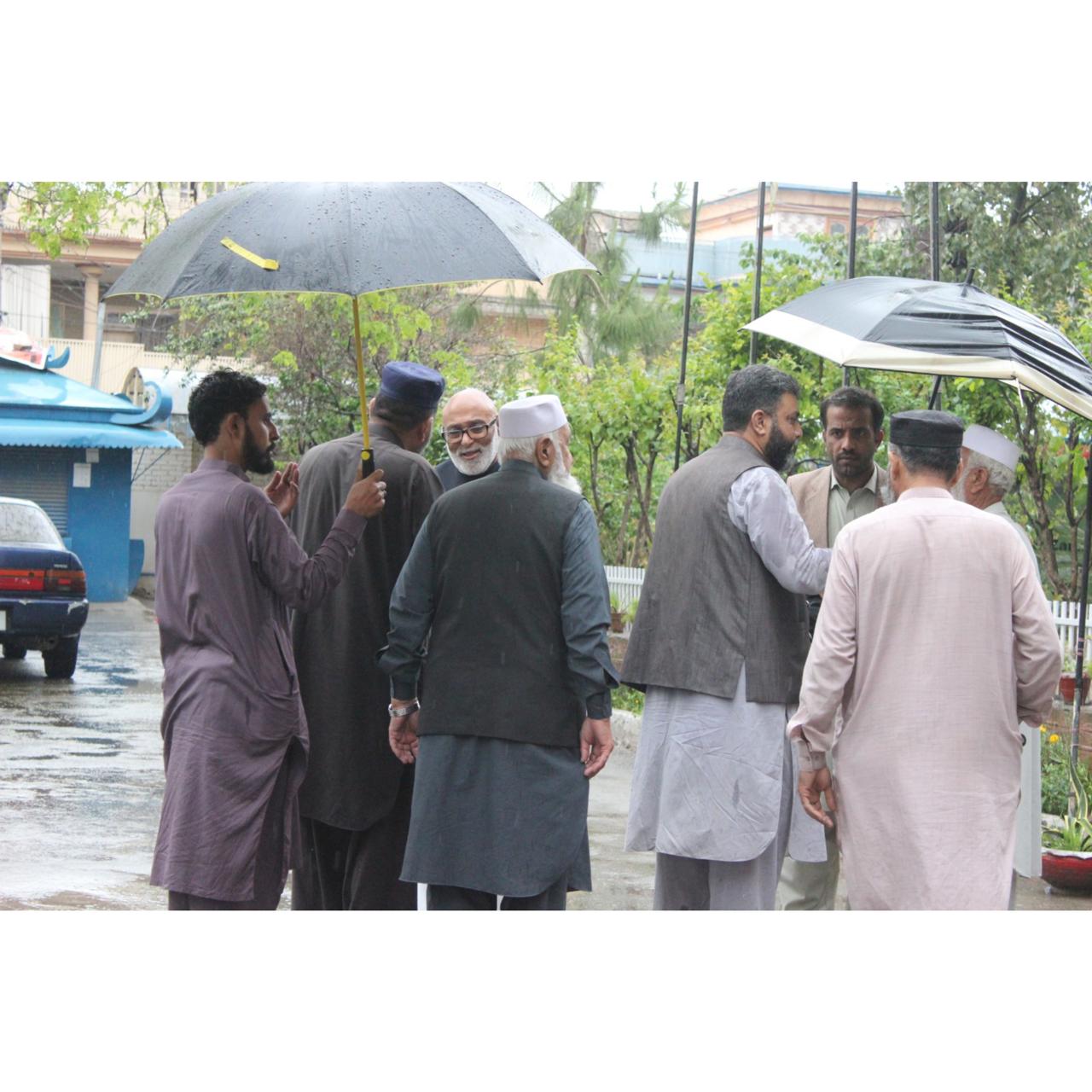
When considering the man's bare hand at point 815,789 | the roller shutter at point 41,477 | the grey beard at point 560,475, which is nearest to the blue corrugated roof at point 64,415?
the roller shutter at point 41,477

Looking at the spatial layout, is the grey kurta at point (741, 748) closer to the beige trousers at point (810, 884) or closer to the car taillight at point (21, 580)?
the beige trousers at point (810, 884)

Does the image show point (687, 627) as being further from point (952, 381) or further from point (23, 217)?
point (23, 217)

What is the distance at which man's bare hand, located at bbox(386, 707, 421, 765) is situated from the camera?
4742 millimetres

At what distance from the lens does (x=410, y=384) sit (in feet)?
16.8

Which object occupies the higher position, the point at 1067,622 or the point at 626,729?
the point at 1067,622

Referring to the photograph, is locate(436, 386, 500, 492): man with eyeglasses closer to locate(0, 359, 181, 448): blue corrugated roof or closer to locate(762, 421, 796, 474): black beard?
locate(762, 421, 796, 474): black beard

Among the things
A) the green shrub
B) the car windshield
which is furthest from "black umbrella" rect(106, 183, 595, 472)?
the car windshield

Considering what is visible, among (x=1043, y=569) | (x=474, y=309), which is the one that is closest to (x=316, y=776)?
(x=1043, y=569)

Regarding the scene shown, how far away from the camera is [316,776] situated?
4.93 m

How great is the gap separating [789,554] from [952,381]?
710cm

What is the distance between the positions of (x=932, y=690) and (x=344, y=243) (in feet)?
7.11

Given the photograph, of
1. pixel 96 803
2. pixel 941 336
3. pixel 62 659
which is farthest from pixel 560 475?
pixel 62 659

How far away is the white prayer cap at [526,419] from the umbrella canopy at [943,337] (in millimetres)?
1049

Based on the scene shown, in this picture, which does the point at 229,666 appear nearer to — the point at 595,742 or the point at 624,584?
the point at 595,742
